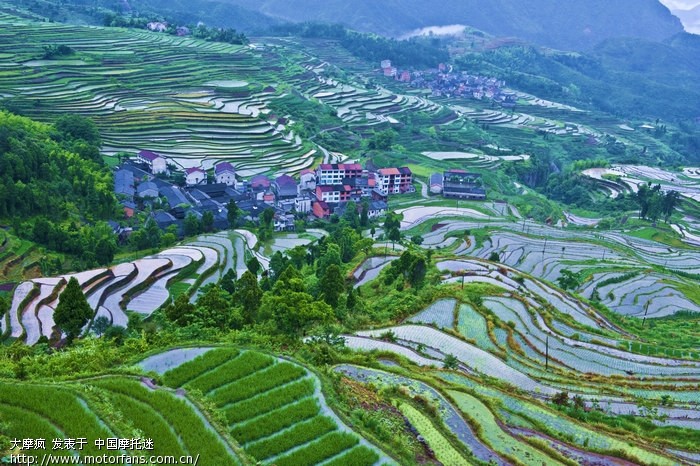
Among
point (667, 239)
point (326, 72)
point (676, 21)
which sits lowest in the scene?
point (667, 239)

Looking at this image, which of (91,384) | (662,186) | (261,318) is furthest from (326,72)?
(91,384)

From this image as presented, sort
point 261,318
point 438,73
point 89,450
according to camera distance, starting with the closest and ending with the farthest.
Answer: point 89,450 → point 261,318 → point 438,73

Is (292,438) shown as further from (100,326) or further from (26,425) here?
(100,326)

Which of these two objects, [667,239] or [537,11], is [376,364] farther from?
[537,11]

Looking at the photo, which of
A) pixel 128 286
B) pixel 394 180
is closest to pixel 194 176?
pixel 394 180

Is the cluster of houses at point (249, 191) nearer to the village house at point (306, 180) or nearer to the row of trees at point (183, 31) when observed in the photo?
the village house at point (306, 180)

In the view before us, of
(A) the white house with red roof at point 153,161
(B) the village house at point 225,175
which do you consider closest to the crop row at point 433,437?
(B) the village house at point 225,175
